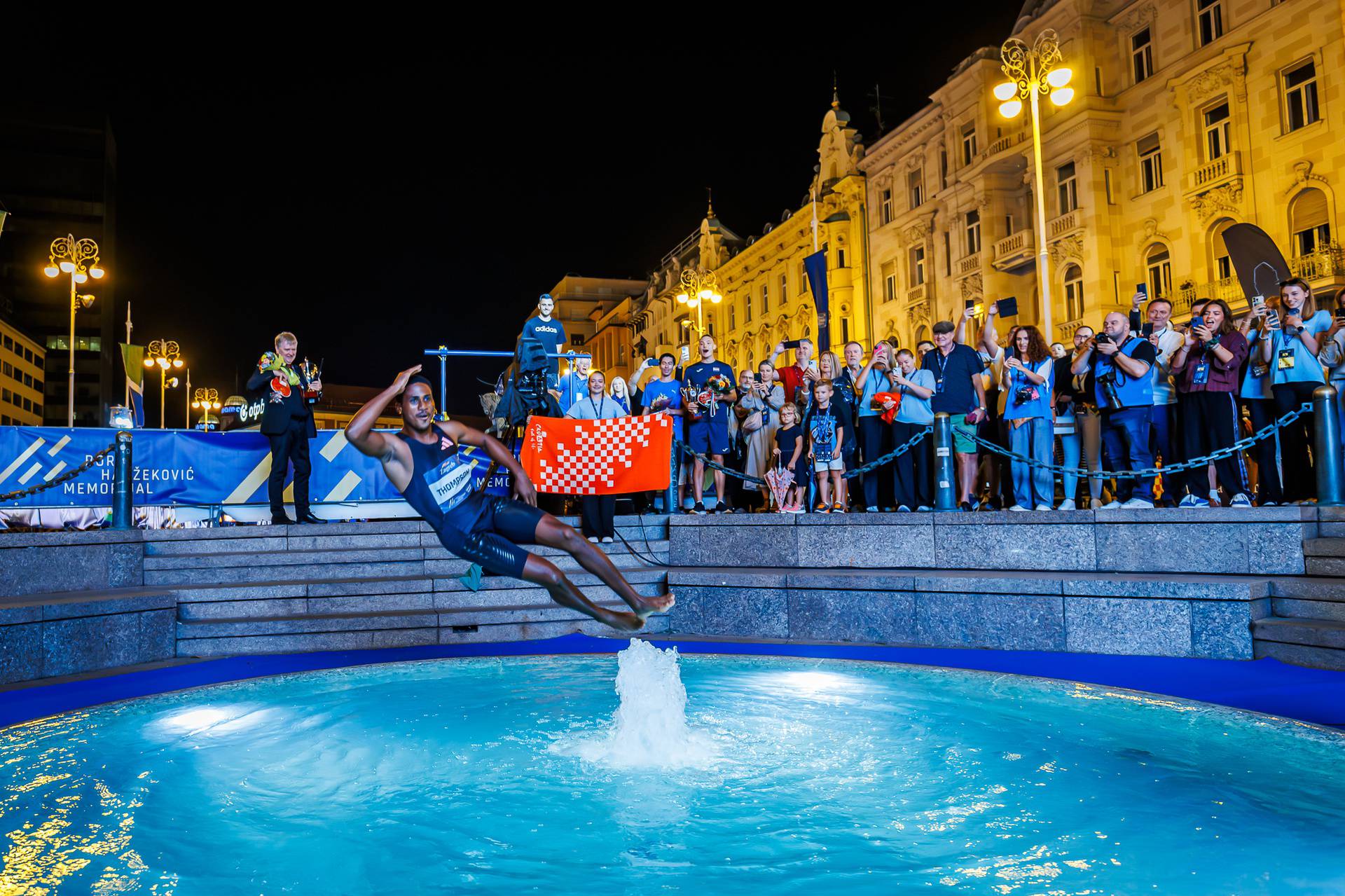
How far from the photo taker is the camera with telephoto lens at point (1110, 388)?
32.4 feet

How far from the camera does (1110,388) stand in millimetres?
9930

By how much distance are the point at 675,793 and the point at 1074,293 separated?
110ft

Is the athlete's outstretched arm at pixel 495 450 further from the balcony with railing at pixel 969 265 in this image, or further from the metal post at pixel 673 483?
the balcony with railing at pixel 969 265

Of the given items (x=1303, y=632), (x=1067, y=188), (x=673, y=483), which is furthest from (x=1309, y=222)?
(x=1303, y=632)

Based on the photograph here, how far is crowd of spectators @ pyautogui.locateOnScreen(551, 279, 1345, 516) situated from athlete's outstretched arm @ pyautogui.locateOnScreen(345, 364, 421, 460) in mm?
5925

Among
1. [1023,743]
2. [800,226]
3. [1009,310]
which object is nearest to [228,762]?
[1023,743]

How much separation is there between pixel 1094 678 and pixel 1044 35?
15116 millimetres

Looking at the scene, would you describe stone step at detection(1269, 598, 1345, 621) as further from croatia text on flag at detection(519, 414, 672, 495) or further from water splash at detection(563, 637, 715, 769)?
croatia text on flag at detection(519, 414, 672, 495)

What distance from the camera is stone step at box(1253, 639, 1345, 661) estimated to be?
24.2 feet

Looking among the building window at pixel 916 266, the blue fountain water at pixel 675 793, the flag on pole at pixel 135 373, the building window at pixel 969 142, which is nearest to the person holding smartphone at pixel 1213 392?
A: the blue fountain water at pixel 675 793

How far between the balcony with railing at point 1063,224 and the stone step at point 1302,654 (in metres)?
28.4

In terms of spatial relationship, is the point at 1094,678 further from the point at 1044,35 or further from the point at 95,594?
the point at 1044,35

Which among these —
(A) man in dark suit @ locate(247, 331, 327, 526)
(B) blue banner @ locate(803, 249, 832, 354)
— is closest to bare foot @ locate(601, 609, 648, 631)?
(A) man in dark suit @ locate(247, 331, 327, 526)

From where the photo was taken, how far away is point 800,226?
172 feet
